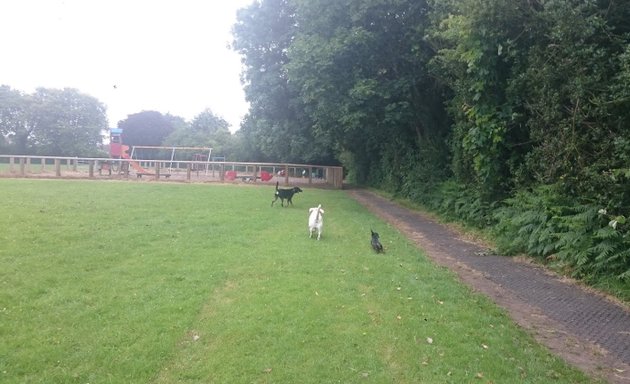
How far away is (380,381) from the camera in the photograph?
425cm

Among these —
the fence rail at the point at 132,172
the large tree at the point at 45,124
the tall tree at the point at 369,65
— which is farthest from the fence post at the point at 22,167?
the large tree at the point at 45,124

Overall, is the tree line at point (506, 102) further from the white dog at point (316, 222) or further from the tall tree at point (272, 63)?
the tall tree at point (272, 63)

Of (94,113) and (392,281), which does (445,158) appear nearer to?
(392,281)

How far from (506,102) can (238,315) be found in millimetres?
8984

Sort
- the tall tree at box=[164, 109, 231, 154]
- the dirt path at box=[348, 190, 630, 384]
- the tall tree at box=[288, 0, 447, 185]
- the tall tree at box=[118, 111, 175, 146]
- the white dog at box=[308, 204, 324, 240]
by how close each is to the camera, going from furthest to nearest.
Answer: the tall tree at box=[118, 111, 175, 146] → the tall tree at box=[164, 109, 231, 154] → the tall tree at box=[288, 0, 447, 185] → the white dog at box=[308, 204, 324, 240] → the dirt path at box=[348, 190, 630, 384]

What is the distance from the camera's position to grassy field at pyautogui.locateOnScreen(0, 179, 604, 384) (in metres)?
4.43

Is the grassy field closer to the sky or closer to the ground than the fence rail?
closer to the ground

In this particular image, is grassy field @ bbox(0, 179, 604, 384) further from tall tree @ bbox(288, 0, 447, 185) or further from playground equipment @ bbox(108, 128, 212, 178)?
playground equipment @ bbox(108, 128, 212, 178)

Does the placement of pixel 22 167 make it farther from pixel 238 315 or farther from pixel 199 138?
pixel 199 138

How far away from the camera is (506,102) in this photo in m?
11.6

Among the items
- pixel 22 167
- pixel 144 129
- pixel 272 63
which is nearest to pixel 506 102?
pixel 272 63

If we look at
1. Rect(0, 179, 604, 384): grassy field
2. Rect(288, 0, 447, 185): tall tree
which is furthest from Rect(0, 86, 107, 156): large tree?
Rect(0, 179, 604, 384): grassy field

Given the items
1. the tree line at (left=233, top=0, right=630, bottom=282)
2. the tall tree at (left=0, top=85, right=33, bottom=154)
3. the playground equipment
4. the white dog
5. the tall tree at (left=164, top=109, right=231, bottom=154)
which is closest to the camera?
the tree line at (left=233, top=0, right=630, bottom=282)

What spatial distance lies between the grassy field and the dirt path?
0.34 meters
